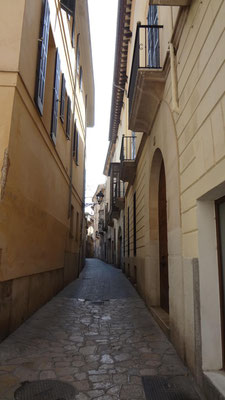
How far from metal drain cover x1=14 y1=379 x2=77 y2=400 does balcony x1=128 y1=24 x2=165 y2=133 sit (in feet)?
15.6

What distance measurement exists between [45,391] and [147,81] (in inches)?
191

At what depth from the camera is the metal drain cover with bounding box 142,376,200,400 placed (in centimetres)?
300

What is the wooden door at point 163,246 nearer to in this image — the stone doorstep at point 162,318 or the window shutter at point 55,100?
the stone doorstep at point 162,318

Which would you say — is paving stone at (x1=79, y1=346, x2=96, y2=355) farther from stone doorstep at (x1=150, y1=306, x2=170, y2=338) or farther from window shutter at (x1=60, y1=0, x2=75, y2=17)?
window shutter at (x1=60, y1=0, x2=75, y2=17)

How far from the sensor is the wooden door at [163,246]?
616cm

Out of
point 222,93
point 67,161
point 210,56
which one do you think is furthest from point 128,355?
point 67,161

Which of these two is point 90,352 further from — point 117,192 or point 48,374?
point 117,192

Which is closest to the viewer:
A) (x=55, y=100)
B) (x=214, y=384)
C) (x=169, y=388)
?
(x=214, y=384)

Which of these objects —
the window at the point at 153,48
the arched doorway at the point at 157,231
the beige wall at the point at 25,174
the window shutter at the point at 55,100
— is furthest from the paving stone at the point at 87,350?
the window at the point at 153,48

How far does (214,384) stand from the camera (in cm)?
273

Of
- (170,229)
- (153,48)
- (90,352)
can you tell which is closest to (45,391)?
(90,352)

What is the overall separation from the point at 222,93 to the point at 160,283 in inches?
190

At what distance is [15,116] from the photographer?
191 inches

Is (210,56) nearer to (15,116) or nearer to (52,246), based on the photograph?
(15,116)
